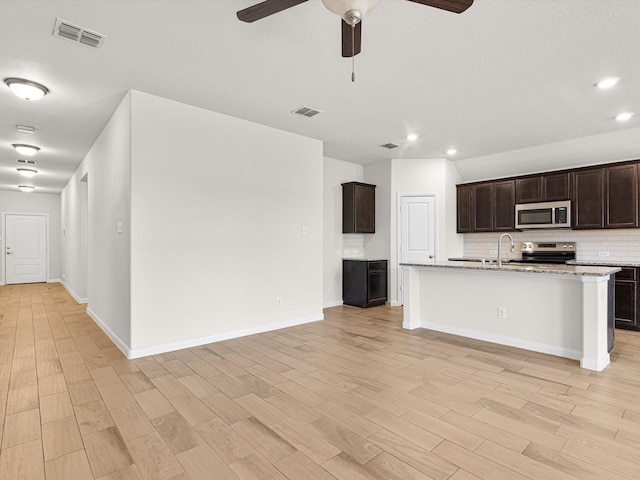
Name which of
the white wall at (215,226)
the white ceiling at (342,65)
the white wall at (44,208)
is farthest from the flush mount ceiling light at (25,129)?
the white wall at (44,208)

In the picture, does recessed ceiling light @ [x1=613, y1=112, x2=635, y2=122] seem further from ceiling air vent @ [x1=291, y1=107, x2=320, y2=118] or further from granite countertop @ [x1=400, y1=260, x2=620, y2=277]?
ceiling air vent @ [x1=291, y1=107, x2=320, y2=118]

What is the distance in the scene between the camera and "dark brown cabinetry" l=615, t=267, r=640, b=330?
4.84 m

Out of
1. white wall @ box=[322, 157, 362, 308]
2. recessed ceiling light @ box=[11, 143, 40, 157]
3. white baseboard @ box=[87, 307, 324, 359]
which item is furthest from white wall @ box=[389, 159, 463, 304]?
recessed ceiling light @ box=[11, 143, 40, 157]

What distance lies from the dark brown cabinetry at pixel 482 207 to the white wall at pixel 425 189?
1.39 ft

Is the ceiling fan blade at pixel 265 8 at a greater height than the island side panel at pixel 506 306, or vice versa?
the ceiling fan blade at pixel 265 8

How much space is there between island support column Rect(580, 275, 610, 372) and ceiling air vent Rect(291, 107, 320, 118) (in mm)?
3429

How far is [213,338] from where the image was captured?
4.19 metres

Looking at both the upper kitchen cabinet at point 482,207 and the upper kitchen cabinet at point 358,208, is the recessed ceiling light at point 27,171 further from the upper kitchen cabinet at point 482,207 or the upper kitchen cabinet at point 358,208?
the upper kitchen cabinet at point 482,207

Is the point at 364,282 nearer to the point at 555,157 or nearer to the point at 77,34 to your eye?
the point at 555,157

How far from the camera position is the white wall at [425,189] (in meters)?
6.55

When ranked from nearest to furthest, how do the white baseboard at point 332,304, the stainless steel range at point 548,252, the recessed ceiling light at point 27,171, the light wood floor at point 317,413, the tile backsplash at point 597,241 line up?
1. the light wood floor at point 317,413
2. the tile backsplash at point 597,241
3. the stainless steel range at point 548,252
4. the white baseboard at point 332,304
5. the recessed ceiling light at point 27,171

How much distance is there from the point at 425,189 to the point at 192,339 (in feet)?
16.0

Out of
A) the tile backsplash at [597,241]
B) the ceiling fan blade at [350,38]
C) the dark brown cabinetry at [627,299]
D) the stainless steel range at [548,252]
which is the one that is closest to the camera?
the ceiling fan blade at [350,38]

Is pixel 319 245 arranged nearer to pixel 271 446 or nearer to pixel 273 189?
pixel 273 189
